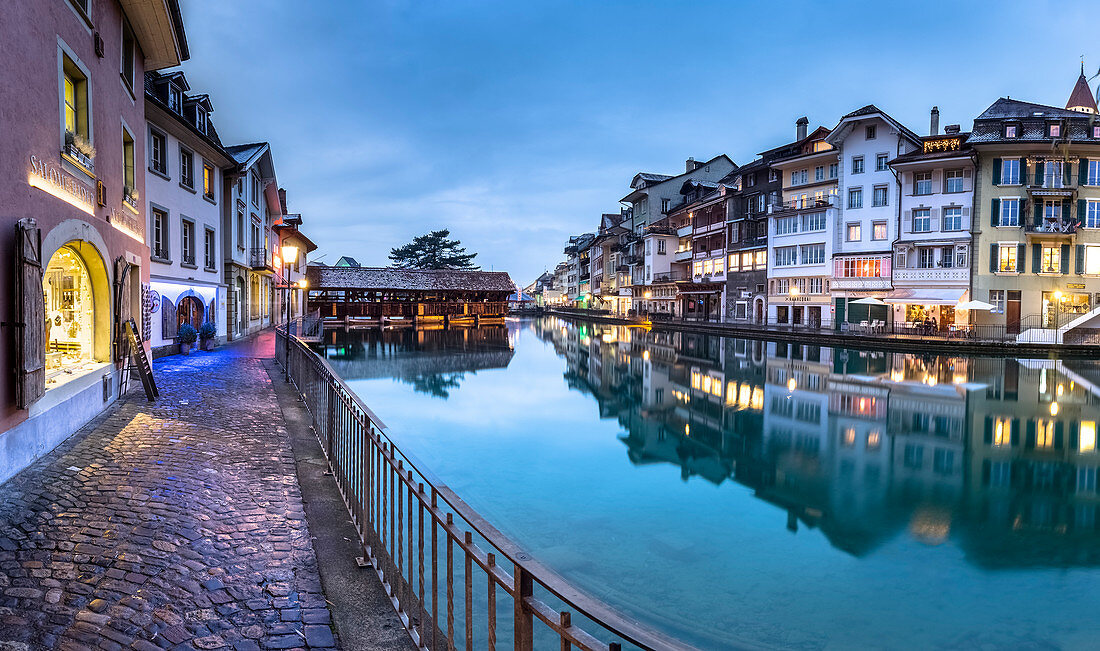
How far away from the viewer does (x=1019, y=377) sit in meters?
21.9

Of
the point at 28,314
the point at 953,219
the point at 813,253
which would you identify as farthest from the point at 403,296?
the point at 28,314

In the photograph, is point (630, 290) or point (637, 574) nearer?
point (637, 574)

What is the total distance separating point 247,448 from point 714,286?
51664mm

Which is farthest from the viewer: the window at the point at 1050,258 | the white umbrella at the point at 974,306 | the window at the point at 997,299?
the window at the point at 997,299

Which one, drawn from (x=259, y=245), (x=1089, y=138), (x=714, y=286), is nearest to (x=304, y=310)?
(x=259, y=245)

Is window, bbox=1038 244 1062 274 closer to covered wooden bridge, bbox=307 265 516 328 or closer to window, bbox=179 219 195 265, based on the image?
covered wooden bridge, bbox=307 265 516 328

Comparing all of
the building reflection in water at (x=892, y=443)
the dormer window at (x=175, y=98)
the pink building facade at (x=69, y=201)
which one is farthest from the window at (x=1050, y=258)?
the dormer window at (x=175, y=98)

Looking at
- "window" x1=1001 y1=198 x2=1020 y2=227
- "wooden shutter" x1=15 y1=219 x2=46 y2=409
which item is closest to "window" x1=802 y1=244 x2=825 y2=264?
"window" x1=1001 y1=198 x2=1020 y2=227

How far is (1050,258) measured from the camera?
118 feet

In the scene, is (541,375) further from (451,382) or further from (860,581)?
(860,581)

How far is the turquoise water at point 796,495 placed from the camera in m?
5.67

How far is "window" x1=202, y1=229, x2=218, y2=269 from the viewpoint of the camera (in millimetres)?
24922

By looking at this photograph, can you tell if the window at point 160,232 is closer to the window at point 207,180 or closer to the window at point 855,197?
the window at point 207,180

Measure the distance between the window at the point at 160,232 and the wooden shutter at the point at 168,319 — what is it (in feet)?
5.25
